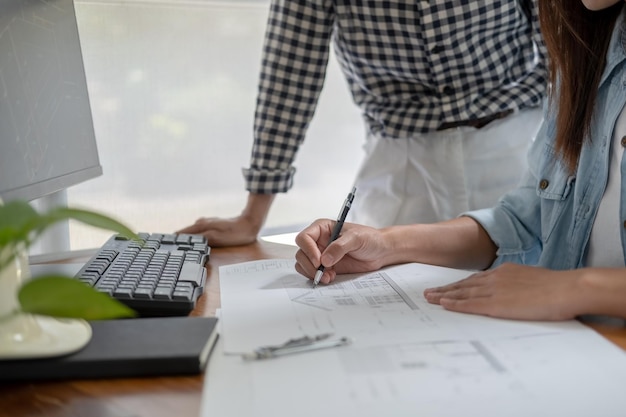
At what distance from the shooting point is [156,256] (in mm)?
1066

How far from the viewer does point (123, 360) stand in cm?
70

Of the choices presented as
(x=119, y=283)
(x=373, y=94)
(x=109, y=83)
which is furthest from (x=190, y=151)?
(x=119, y=283)

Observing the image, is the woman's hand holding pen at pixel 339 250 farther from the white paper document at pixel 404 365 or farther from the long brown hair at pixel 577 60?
the long brown hair at pixel 577 60

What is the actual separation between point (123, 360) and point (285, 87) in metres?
0.92

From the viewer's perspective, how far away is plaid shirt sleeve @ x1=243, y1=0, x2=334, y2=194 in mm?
1500

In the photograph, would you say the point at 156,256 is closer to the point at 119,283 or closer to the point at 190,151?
the point at 119,283

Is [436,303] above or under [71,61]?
under

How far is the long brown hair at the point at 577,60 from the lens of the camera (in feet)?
3.67

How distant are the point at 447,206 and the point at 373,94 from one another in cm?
27

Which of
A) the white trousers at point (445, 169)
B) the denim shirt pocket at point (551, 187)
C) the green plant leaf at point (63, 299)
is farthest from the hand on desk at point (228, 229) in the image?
the green plant leaf at point (63, 299)

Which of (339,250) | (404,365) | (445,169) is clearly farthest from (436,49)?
(404,365)

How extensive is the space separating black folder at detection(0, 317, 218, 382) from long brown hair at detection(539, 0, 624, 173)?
65cm

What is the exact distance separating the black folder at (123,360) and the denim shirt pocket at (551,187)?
24.3 inches

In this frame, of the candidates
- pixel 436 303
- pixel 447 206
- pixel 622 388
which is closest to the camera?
pixel 622 388
